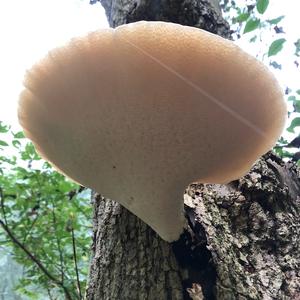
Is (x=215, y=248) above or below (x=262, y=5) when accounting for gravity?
below

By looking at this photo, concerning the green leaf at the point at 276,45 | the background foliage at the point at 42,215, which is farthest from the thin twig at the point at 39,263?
the green leaf at the point at 276,45

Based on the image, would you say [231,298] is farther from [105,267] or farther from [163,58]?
[163,58]

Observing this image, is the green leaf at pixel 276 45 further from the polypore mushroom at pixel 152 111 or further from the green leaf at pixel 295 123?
the polypore mushroom at pixel 152 111

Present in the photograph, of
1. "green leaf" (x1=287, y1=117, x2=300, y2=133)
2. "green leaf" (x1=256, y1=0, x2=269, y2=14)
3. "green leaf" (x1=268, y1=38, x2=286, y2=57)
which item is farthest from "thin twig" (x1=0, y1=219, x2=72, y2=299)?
"green leaf" (x1=256, y1=0, x2=269, y2=14)

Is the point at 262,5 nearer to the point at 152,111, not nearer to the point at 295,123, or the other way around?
the point at 295,123

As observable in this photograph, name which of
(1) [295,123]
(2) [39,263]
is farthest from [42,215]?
(1) [295,123]

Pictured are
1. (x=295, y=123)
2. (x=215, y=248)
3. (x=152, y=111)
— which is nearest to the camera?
(x=152, y=111)

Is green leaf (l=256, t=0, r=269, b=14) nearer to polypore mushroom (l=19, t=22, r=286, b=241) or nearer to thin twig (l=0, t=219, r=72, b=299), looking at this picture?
polypore mushroom (l=19, t=22, r=286, b=241)
